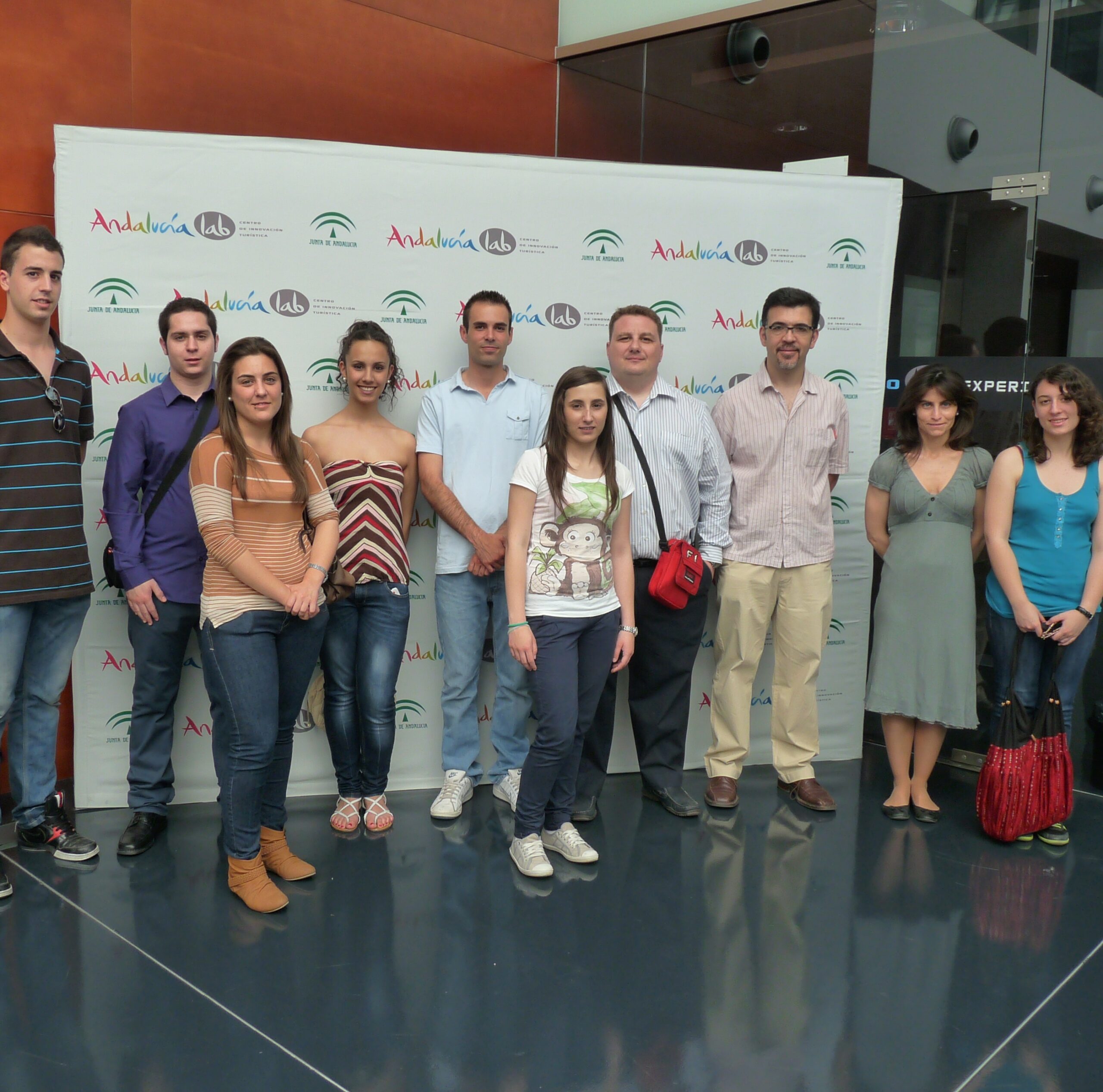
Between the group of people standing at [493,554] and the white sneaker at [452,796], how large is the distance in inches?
0.5

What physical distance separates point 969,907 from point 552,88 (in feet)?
15.2

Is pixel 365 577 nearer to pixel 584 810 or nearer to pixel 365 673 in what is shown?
pixel 365 673

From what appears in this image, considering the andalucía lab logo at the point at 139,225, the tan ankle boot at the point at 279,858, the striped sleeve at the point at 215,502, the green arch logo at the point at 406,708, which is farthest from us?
the green arch logo at the point at 406,708

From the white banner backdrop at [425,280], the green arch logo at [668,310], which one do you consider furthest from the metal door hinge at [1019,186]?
the green arch logo at [668,310]

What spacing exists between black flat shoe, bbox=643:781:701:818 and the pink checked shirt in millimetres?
924

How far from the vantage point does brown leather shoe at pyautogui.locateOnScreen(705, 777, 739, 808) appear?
3.94m

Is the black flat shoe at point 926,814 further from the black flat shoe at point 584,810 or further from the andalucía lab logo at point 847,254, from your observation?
the andalucía lab logo at point 847,254

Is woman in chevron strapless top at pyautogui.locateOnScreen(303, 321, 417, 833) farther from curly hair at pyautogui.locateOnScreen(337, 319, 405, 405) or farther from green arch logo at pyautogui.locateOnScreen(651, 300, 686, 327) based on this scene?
green arch logo at pyautogui.locateOnScreen(651, 300, 686, 327)

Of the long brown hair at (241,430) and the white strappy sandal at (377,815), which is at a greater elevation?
the long brown hair at (241,430)

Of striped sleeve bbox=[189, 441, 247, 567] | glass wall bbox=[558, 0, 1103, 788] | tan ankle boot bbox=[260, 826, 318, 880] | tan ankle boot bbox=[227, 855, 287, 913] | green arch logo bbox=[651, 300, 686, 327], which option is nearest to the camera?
striped sleeve bbox=[189, 441, 247, 567]

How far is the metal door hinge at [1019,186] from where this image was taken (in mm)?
4332

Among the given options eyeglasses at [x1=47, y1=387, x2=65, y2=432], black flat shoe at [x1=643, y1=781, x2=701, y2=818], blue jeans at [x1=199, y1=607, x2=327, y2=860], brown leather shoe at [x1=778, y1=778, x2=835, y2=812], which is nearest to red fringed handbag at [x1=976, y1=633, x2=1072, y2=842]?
brown leather shoe at [x1=778, y1=778, x2=835, y2=812]

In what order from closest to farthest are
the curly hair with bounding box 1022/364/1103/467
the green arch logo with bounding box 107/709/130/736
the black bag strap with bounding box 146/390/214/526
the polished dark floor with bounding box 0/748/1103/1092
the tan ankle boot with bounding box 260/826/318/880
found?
1. the polished dark floor with bounding box 0/748/1103/1092
2. the tan ankle boot with bounding box 260/826/318/880
3. the black bag strap with bounding box 146/390/214/526
4. the curly hair with bounding box 1022/364/1103/467
5. the green arch logo with bounding box 107/709/130/736

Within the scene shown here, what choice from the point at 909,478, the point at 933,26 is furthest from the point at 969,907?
the point at 933,26
